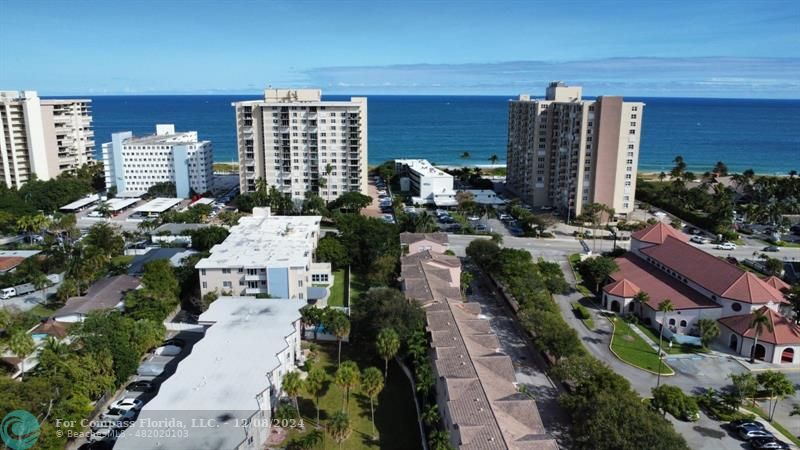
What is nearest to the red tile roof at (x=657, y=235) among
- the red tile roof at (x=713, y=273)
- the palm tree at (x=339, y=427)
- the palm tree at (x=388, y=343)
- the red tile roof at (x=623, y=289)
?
the red tile roof at (x=713, y=273)

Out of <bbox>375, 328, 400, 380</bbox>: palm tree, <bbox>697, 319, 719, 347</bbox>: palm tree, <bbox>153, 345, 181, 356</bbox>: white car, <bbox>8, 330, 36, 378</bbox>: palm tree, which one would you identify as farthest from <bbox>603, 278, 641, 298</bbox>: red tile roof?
<bbox>8, 330, 36, 378</bbox>: palm tree

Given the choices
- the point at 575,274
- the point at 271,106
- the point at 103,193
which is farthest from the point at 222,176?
the point at 575,274

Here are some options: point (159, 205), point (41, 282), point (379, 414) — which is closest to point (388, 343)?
point (379, 414)

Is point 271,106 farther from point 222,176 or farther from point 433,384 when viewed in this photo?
point 433,384

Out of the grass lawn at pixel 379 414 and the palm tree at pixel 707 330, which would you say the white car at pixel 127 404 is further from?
the palm tree at pixel 707 330

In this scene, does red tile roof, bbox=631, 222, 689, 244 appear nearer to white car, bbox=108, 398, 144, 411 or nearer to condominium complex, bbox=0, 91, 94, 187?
white car, bbox=108, 398, 144, 411
